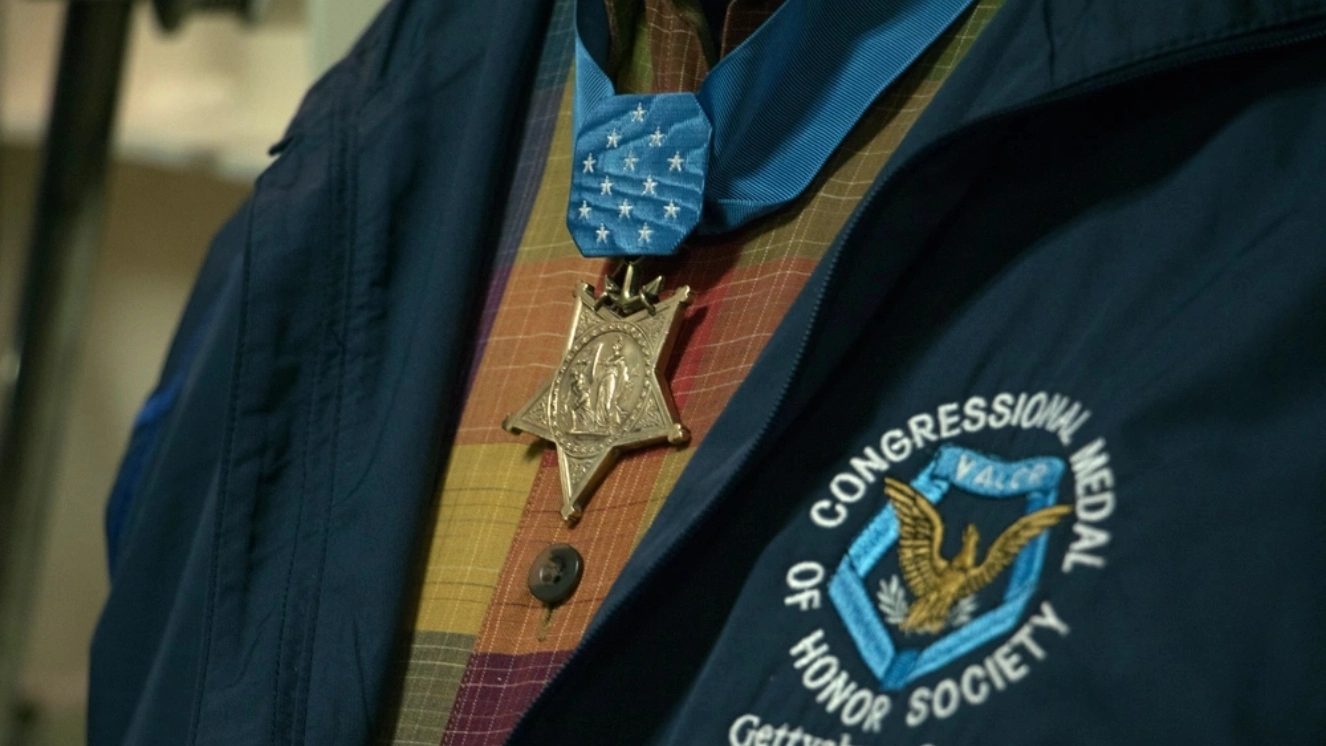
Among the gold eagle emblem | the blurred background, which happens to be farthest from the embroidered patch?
the blurred background

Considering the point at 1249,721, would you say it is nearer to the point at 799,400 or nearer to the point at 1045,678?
the point at 1045,678

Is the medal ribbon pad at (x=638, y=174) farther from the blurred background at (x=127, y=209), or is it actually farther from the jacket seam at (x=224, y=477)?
the blurred background at (x=127, y=209)

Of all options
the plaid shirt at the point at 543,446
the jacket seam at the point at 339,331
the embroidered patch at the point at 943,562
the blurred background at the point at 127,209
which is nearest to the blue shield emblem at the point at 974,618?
the embroidered patch at the point at 943,562

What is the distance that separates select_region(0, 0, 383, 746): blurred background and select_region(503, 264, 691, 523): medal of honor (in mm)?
955

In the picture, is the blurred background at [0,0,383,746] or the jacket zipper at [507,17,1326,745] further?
the blurred background at [0,0,383,746]

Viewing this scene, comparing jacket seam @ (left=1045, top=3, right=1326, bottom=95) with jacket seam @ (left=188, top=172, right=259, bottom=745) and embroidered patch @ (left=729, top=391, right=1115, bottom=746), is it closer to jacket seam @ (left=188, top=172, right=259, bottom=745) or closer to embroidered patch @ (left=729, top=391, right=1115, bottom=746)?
embroidered patch @ (left=729, top=391, right=1115, bottom=746)

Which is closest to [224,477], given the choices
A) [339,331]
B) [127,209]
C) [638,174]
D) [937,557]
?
[339,331]

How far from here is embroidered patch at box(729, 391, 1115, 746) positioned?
430mm

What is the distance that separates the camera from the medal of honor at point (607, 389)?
0.58 meters

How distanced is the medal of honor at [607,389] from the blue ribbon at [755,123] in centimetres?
2

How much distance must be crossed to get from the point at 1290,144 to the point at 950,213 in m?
0.11

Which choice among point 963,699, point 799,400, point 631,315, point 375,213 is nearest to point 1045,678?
point 963,699

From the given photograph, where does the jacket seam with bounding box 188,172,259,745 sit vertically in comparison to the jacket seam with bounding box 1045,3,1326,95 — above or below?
below

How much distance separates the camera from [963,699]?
0.43 metres
